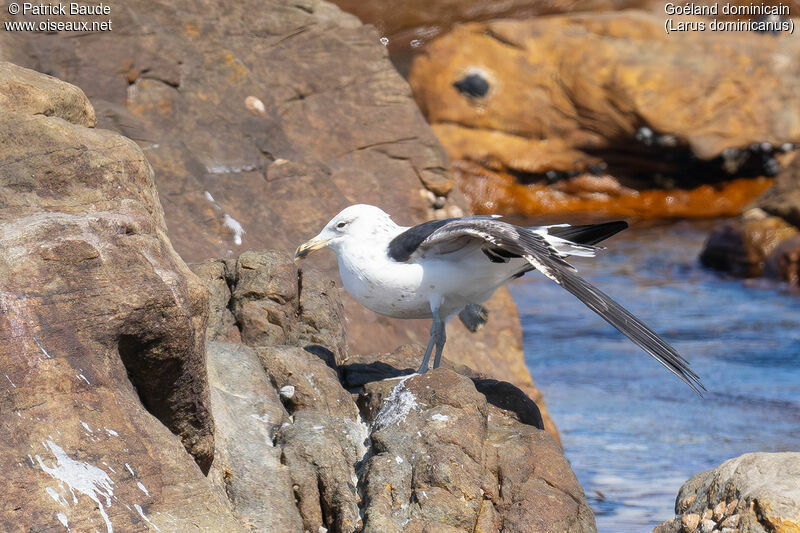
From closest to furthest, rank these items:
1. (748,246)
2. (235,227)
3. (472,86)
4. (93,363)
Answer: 1. (93,363)
2. (235,227)
3. (748,246)
4. (472,86)

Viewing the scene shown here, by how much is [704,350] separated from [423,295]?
651 centimetres

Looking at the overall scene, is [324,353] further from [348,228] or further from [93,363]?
[93,363]

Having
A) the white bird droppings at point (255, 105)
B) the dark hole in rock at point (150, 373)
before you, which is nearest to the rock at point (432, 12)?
the white bird droppings at point (255, 105)

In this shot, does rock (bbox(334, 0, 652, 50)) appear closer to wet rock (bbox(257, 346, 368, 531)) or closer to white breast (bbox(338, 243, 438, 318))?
white breast (bbox(338, 243, 438, 318))

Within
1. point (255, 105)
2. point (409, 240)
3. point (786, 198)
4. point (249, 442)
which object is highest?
point (255, 105)

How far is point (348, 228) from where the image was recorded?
18.1 feet

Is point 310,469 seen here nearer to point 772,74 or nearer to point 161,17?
point 161,17

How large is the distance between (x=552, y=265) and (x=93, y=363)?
219 cm

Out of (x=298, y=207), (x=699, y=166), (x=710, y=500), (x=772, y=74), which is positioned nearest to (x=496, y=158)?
(x=699, y=166)

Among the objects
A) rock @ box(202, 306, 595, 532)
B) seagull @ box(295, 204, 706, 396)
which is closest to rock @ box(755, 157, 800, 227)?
seagull @ box(295, 204, 706, 396)

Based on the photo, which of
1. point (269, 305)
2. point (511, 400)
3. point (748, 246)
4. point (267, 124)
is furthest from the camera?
point (748, 246)

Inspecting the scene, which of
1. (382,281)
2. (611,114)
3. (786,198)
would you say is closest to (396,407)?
(382,281)

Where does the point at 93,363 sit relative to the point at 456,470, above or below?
above

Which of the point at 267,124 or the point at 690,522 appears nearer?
the point at 690,522
